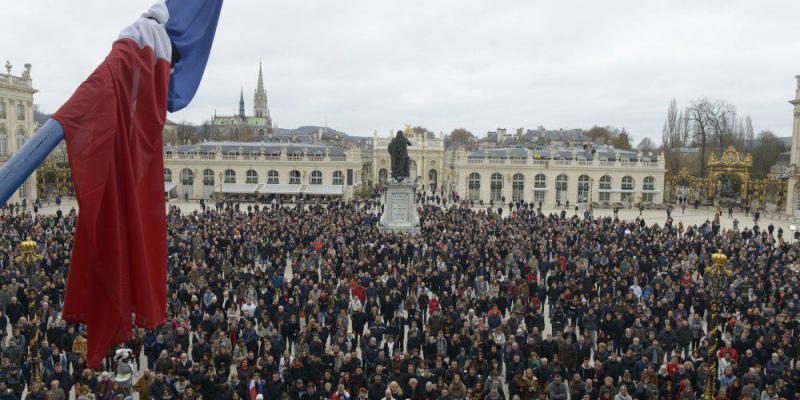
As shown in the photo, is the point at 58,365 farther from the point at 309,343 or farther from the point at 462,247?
the point at 462,247

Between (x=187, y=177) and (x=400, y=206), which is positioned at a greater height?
(x=187, y=177)

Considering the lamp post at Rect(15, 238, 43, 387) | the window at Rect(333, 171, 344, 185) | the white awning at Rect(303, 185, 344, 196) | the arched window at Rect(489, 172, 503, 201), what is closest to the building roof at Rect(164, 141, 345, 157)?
the window at Rect(333, 171, 344, 185)

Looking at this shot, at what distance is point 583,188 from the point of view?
193 ft

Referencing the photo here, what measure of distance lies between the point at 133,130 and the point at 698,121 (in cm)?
7203

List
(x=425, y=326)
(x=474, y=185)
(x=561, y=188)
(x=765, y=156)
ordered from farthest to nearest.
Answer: (x=765, y=156), (x=474, y=185), (x=561, y=188), (x=425, y=326)

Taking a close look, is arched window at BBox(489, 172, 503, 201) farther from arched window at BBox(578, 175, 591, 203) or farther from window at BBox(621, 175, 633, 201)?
window at BBox(621, 175, 633, 201)

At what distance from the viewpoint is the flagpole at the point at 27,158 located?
343 centimetres

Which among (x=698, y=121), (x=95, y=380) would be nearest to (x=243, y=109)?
(x=698, y=121)

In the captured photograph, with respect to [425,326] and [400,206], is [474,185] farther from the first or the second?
[425,326]

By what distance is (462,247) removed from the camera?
75.0 feet

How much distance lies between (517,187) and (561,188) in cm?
407

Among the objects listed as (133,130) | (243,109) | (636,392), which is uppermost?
(243,109)

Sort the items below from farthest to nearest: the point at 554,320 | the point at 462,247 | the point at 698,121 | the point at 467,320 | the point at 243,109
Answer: the point at 243,109 → the point at 698,121 → the point at 462,247 → the point at 554,320 → the point at 467,320

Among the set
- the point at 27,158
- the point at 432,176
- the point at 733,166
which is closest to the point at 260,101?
the point at 432,176
